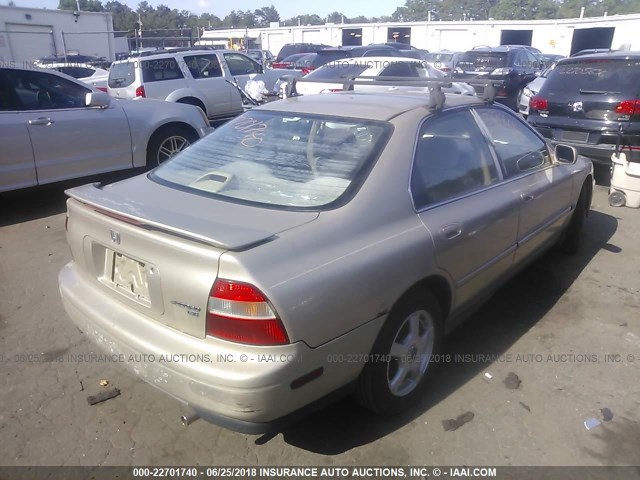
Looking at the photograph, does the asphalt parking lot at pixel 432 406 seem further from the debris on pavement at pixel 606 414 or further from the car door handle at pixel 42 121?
the car door handle at pixel 42 121

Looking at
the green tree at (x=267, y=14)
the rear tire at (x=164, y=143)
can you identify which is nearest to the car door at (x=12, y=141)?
the rear tire at (x=164, y=143)

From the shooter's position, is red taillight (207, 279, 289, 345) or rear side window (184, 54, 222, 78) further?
rear side window (184, 54, 222, 78)

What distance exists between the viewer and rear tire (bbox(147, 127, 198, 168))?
272 inches

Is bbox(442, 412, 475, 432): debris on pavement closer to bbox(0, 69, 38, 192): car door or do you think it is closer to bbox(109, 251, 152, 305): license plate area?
bbox(109, 251, 152, 305): license plate area

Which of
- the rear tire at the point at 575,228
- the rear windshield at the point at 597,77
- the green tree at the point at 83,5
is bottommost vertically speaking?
the rear tire at the point at 575,228

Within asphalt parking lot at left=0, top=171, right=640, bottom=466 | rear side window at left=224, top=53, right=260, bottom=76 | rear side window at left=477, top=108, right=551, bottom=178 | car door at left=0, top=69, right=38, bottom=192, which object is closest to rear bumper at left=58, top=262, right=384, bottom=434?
asphalt parking lot at left=0, top=171, right=640, bottom=466

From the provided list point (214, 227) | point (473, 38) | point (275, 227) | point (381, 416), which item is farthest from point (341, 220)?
point (473, 38)

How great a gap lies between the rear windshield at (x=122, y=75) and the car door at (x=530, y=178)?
897cm

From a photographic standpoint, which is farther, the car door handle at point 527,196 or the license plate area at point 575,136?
the license plate area at point 575,136

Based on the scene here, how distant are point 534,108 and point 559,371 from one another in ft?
17.7

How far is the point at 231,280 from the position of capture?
78.9 inches

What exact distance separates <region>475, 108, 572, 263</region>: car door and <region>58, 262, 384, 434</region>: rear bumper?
5.52 ft

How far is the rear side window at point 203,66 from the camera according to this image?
11.3m

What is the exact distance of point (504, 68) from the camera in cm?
1412
